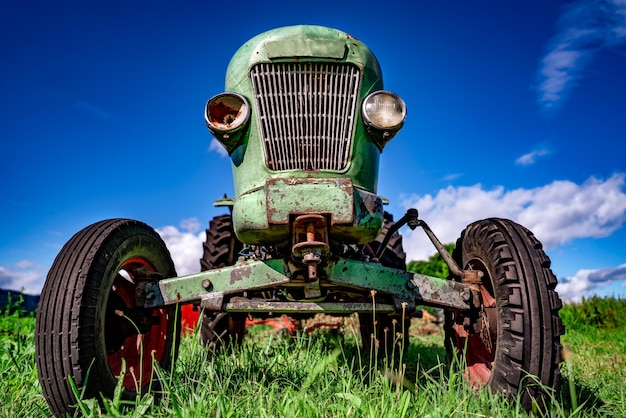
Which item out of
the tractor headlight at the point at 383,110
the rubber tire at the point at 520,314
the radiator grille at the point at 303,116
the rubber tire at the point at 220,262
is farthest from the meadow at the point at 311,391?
the tractor headlight at the point at 383,110

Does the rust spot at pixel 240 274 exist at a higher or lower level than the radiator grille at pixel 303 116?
lower

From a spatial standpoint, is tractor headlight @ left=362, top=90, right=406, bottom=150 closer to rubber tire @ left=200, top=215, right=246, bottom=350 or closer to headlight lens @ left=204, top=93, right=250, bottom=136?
Result: headlight lens @ left=204, top=93, right=250, bottom=136

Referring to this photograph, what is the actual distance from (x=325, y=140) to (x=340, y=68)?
→ 1.31 feet

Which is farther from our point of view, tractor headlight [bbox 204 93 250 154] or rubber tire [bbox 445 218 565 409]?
tractor headlight [bbox 204 93 250 154]

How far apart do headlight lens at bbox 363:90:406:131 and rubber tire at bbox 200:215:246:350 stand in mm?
1916

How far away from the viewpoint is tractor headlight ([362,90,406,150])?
2.56m

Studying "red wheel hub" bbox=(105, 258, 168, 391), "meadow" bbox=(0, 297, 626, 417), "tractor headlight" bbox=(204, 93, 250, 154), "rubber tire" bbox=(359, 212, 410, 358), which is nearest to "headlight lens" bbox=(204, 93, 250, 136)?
"tractor headlight" bbox=(204, 93, 250, 154)

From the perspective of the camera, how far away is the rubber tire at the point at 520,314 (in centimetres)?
209

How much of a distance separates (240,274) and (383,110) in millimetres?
1108

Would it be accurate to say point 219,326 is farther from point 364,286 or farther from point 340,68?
point 340,68

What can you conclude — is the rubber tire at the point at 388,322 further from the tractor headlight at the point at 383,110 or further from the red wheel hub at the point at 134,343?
the red wheel hub at the point at 134,343

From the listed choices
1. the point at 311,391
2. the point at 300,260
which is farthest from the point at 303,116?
the point at 311,391

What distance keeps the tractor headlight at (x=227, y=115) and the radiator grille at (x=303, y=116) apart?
0.09 metres

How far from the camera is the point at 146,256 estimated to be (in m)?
2.63
